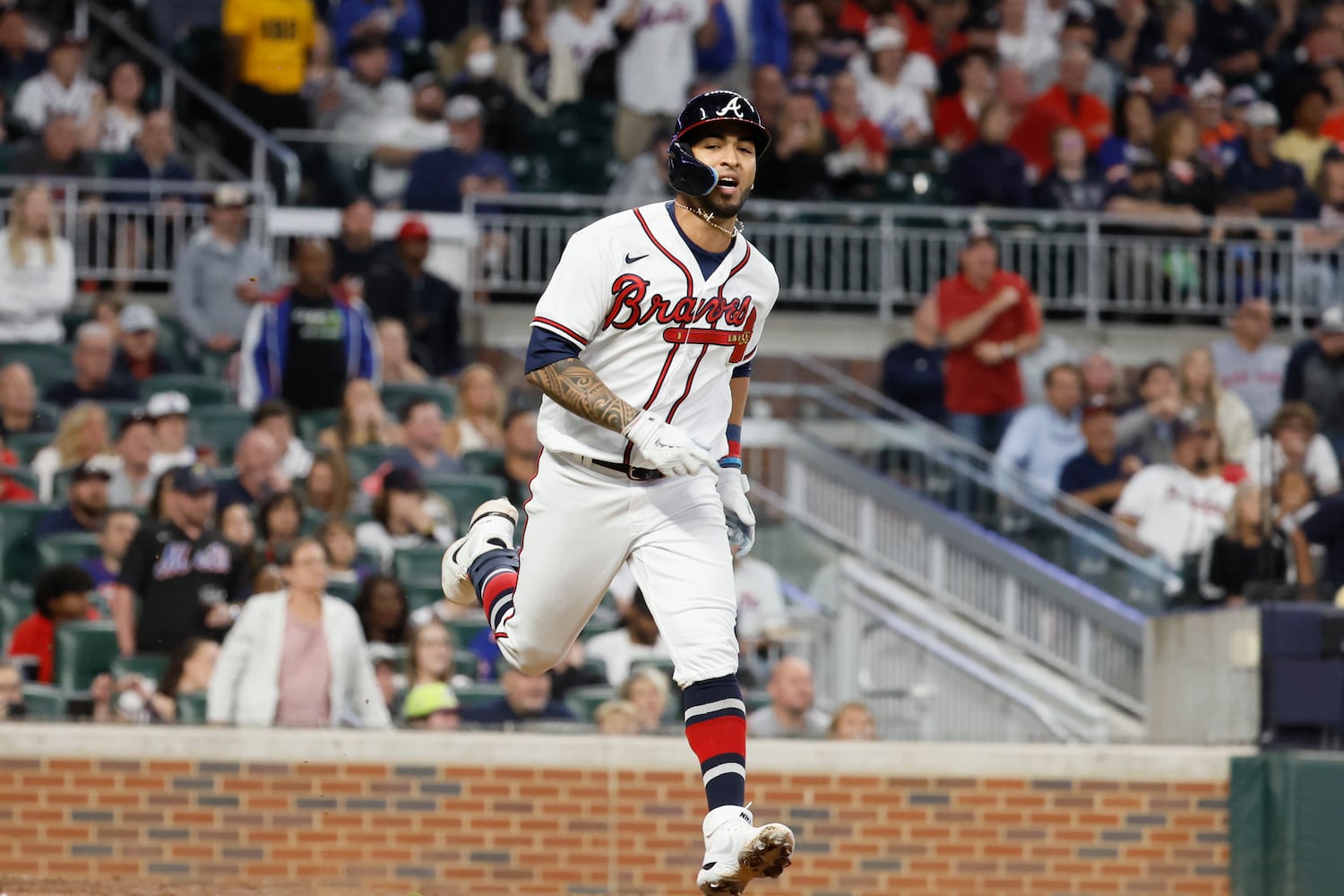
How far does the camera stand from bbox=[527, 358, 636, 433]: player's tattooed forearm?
19.0 ft

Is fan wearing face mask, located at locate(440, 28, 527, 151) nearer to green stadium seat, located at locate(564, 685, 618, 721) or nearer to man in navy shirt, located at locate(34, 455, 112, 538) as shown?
man in navy shirt, located at locate(34, 455, 112, 538)

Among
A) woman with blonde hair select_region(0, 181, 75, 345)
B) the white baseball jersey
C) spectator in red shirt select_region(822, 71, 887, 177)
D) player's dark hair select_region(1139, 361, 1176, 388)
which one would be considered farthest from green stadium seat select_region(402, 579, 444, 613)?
spectator in red shirt select_region(822, 71, 887, 177)

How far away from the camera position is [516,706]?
30.6ft

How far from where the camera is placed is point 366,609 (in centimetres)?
970

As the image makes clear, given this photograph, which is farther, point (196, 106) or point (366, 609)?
point (196, 106)

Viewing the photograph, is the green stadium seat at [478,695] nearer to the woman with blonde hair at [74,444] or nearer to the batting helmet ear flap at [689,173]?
the woman with blonde hair at [74,444]

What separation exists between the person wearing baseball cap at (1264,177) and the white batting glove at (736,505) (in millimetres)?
9686

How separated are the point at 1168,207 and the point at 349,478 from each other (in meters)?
6.95

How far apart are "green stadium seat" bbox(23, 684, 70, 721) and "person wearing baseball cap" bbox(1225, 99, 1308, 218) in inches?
373

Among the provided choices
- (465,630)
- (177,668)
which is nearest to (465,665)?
(465,630)

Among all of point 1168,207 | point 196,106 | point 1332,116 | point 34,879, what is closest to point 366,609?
point 34,879

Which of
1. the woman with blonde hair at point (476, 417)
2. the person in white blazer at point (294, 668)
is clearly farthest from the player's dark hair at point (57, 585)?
the woman with blonde hair at point (476, 417)

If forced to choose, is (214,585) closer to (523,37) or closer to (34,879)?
(34,879)

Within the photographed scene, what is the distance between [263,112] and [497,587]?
876 cm
